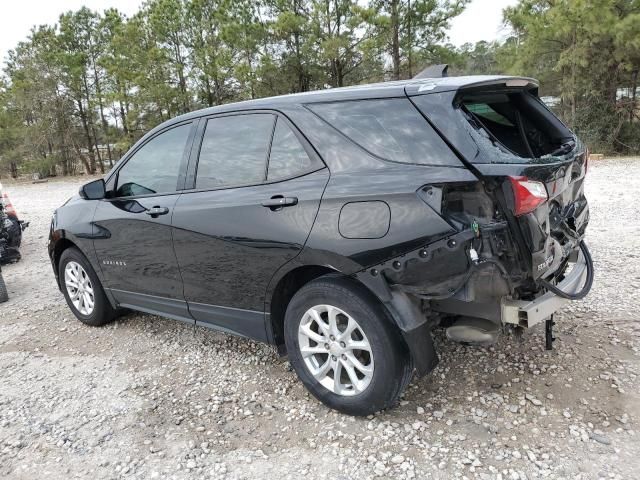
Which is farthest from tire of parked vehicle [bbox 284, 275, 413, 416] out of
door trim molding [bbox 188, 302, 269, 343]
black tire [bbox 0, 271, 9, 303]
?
black tire [bbox 0, 271, 9, 303]

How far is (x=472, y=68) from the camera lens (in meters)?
20.7

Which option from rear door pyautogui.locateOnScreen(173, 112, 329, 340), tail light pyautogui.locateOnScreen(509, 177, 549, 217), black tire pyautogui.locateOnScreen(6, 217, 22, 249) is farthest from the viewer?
black tire pyautogui.locateOnScreen(6, 217, 22, 249)

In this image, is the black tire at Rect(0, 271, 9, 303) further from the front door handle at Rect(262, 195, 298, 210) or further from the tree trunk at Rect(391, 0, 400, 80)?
the tree trunk at Rect(391, 0, 400, 80)

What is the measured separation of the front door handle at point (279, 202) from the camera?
2.85m

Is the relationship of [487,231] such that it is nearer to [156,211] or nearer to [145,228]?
[156,211]

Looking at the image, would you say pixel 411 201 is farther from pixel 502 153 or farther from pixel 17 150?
pixel 17 150

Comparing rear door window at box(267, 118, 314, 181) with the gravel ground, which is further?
rear door window at box(267, 118, 314, 181)

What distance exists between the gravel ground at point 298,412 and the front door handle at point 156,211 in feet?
3.63

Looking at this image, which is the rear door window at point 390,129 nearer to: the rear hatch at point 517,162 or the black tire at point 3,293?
the rear hatch at point 517,162

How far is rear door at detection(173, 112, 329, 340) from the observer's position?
2883 mm

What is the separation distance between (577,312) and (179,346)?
319 centimetres

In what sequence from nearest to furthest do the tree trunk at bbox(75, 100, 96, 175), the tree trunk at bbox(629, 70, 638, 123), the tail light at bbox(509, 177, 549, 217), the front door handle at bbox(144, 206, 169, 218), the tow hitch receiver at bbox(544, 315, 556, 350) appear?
the tail light at bbox(509, 177, 549, 217)
the tow hitch receiver at bbox(544, 315, 556, 350)
the front door handle at bbox(144, 206, 169, 218)
the tree trunk at bbox(629, 70, 638, 123)
the tree trunk at bbox(75, 100, 96, 175)

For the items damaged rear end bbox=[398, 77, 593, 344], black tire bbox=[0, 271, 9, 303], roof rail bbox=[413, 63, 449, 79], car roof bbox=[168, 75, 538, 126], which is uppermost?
roof rail bbox=[413, 63, 449, 79]

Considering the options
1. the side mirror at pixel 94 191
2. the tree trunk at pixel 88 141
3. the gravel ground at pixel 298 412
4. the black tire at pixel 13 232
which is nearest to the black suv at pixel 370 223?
the gravel ground at pixel 298 412
